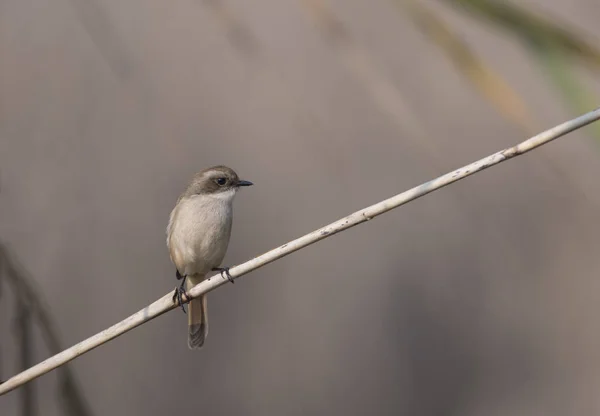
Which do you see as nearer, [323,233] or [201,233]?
[323,233]

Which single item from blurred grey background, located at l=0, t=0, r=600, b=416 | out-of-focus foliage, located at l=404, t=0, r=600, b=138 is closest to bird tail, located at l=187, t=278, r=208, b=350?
blurred grey background, located at l=0, t=0, r=600, b=416

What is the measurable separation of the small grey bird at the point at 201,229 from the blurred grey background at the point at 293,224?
89 centimetres

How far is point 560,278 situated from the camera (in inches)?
257

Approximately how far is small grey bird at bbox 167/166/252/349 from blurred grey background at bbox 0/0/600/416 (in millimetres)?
889

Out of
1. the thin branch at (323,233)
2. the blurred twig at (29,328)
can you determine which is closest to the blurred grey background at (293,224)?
the thin branch at (323,233)

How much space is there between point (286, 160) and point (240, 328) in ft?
4.39

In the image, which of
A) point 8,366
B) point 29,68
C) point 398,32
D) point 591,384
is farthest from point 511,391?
point 29,68

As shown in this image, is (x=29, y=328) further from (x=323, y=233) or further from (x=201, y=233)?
(x=201, y=233)

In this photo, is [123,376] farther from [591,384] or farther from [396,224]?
[591,384]

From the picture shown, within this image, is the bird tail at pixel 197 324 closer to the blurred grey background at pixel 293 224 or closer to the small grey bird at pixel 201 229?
the small grey bird at pixel 201 229

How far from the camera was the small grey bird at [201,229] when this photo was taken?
409cm

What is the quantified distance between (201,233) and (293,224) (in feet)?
7.40

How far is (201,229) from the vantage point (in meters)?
4.07

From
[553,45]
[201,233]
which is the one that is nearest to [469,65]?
[553,45]
